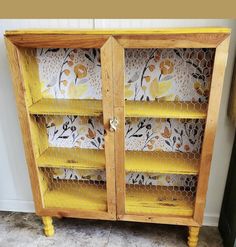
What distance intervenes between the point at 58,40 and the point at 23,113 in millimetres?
462

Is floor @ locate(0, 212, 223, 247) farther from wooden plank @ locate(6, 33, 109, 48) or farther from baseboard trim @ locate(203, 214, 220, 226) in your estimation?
wooden plank @ locate(6, 33, 109, 48)

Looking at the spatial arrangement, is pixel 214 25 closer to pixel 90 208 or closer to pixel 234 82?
pixel 234 82

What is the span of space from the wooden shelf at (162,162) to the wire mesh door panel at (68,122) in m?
0.18

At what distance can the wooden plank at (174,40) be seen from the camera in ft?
3.66

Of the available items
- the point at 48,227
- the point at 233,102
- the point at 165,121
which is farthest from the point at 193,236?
the point at 48,227

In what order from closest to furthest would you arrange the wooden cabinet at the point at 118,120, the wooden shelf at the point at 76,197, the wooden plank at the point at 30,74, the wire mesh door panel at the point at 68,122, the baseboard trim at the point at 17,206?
the wooden cabinet at the point at 118,120 → the wooden plank at the point at 30,74 → the wire mesh door panel at the point at 68,122 → the wooden shelf at the point at 76,197 → the baseboard trim at the point at 17,206

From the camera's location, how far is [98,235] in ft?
5.65

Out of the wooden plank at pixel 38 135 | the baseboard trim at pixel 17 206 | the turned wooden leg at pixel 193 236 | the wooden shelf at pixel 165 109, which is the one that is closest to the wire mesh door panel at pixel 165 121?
the wooden shelf at pixel 165 109

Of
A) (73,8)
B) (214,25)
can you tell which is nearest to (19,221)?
(73,8)

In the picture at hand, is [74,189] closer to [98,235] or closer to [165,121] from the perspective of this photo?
[98,235]

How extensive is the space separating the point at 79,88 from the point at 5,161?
84 centimetres

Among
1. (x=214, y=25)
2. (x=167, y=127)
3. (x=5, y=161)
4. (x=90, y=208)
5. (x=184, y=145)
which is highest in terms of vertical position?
(x=214, y=25)

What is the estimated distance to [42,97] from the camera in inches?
62.8

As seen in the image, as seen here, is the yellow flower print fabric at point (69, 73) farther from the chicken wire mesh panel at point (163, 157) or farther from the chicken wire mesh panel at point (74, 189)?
the chicken wire mesh panel at point (74, 189)
